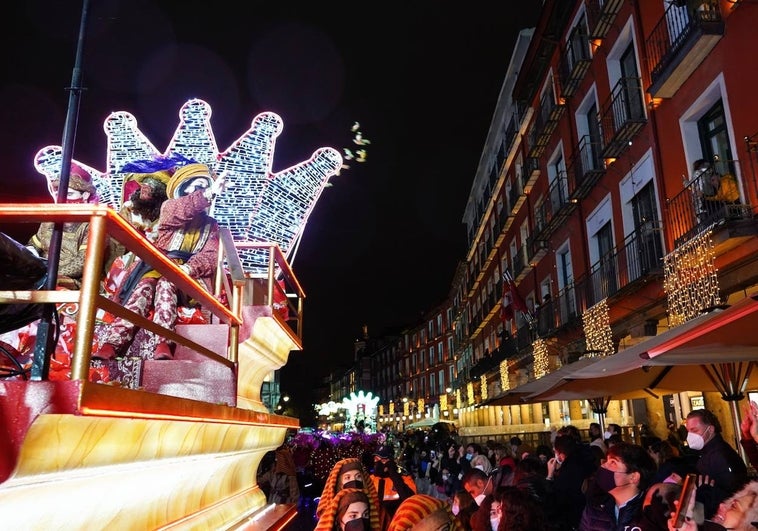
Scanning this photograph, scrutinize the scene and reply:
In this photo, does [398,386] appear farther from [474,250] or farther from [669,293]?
[669,293]

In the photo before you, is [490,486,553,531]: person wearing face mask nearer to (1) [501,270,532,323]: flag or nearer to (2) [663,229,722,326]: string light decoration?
(2) [663,229,722,326]: string light decoration

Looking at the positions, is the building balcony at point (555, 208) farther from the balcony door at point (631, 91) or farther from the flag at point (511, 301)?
the balcony door at point (631, 91)

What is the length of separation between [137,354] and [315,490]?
12.8 meters

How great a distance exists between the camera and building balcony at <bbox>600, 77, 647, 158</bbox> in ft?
49.2

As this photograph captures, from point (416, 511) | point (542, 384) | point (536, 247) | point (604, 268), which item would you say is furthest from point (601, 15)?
point (416, 511)

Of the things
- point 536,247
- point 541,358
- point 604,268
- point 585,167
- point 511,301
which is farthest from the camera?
point 511,301

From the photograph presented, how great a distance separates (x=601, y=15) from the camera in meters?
17.0

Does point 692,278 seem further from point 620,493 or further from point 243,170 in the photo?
point 243,170

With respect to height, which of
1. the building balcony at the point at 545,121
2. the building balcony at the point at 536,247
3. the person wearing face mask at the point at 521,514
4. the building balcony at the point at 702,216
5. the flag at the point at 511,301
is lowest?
the person wearing face mask at the point at 521,514

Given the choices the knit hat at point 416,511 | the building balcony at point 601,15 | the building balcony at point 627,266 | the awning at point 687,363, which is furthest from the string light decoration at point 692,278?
the knit hat at point 416,511

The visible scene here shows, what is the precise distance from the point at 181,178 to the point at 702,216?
394 inches

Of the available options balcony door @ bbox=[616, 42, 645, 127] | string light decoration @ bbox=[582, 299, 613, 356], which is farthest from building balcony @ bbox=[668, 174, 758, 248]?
string light decoration @ bbox=[582, 299, 613, 356]

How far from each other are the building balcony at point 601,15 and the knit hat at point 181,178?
1513 centimetres

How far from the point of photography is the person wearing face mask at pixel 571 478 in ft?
20.5
